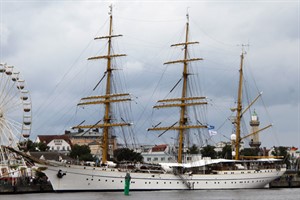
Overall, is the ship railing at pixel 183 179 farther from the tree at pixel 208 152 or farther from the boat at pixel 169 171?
the tree at pixel 208 152

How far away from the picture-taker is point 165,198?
78125 mm

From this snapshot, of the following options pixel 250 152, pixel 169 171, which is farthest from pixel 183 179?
pixel 250 152

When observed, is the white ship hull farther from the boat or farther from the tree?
the tree

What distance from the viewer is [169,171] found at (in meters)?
100

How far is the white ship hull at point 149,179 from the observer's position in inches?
3565

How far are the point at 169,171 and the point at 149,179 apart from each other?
4.95 meters

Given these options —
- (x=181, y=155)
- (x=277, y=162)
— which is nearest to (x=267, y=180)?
(x=277, y=162)

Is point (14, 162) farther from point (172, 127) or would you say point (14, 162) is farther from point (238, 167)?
point (238, 167)

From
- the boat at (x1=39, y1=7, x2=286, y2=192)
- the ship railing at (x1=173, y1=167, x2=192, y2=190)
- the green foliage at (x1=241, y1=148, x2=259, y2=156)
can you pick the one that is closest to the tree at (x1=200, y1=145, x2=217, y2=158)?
the green foliage at (x1=241, y1=148, x2=259, y2=156)

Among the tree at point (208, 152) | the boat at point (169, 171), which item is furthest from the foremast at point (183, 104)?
the tree at point (208, 152)

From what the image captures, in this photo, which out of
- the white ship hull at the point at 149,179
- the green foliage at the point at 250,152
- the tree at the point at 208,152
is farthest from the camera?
the green foliage at the point at 250,152

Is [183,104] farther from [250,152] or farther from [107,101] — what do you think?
[250,152]

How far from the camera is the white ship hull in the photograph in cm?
9056

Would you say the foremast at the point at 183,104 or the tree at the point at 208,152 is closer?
the foremast at the point at 183,104
